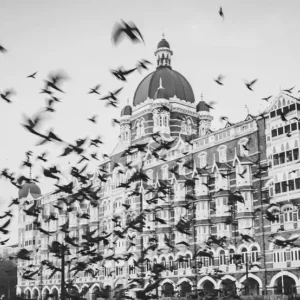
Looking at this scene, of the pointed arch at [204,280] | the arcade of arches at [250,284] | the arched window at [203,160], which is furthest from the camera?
the arched window at [203,160]

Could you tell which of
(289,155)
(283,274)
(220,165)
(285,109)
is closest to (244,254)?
(283,274)

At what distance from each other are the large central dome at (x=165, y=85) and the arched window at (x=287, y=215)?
81.5 feet

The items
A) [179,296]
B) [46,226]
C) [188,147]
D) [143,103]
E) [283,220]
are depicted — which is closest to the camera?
[283,220]

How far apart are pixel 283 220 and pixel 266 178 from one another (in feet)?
11.1

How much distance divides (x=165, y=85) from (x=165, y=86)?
13 cm

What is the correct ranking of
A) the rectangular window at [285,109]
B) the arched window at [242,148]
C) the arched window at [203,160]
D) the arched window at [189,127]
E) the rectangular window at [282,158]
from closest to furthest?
1. the rectangular window at [285,109]
2. the rectangular window at [282,158]
3. the arched window at [242,148]
4. the arched window at [203,160]
5. the arched window at [189,127]

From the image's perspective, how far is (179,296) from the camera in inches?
1734

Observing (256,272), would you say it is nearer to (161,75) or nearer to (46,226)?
(161,75)

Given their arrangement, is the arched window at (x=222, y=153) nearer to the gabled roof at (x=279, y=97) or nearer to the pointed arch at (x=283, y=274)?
the gabled roof at (x=279, y=97)

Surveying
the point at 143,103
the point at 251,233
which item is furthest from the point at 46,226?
the point at 251,233

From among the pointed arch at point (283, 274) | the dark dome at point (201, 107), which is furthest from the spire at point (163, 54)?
the pointed arch at point (283, 274)

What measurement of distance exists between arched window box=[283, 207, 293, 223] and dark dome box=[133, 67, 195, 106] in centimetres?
2490

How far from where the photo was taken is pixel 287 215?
128 feet

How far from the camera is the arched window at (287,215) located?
38.6m
